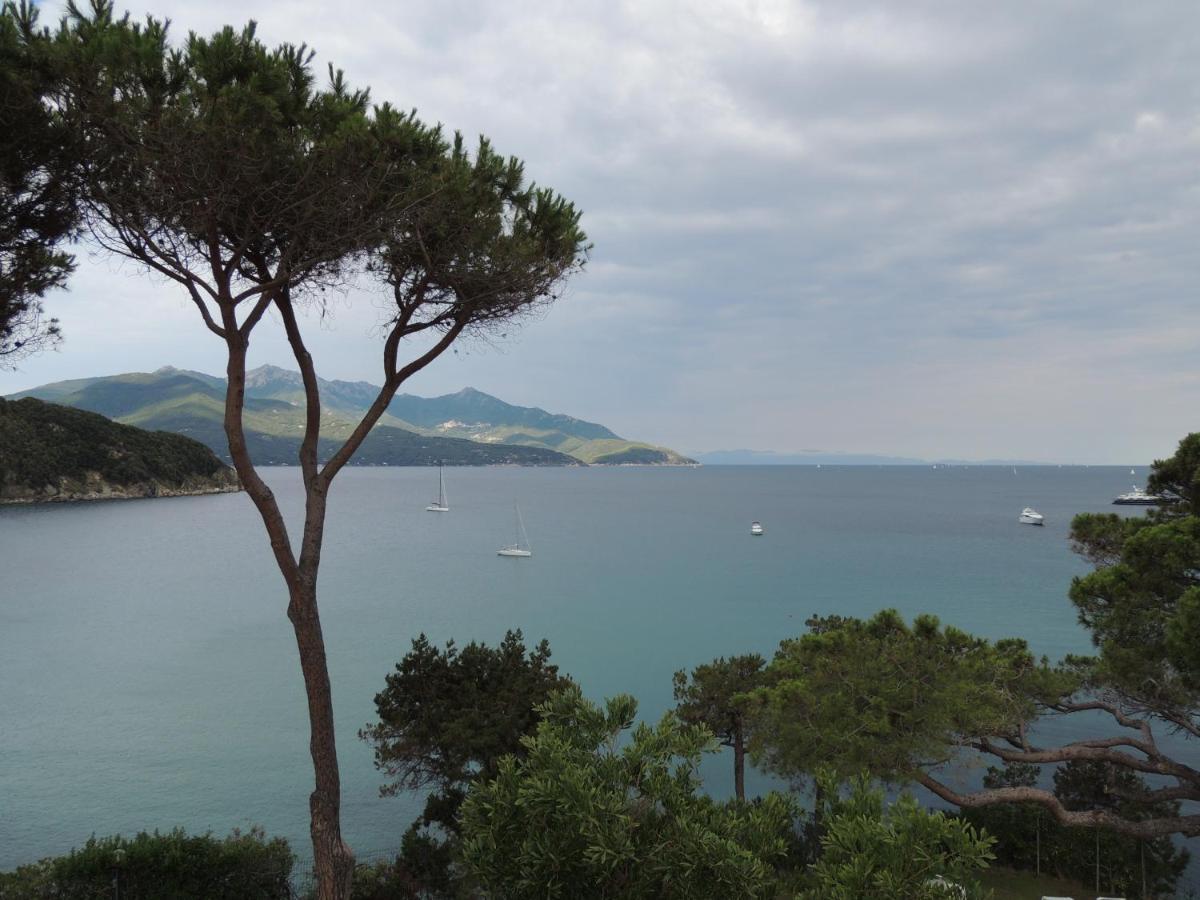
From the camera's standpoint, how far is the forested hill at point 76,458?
3971 inches

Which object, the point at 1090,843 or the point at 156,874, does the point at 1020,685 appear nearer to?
the point at 1090,843

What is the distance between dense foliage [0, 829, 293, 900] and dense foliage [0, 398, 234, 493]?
107m

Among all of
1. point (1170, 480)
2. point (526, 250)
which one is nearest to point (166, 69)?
point (526, 250)

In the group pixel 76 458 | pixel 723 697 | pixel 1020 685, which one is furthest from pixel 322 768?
pixel 76 458

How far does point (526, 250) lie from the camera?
977 cm

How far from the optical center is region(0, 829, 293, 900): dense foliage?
870 cm

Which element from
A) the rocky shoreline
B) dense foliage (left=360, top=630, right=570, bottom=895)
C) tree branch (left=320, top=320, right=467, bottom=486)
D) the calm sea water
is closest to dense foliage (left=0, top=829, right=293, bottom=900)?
dense foliage (left=360, top=630, right=570, bottom=895)

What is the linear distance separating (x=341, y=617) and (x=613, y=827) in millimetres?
39577

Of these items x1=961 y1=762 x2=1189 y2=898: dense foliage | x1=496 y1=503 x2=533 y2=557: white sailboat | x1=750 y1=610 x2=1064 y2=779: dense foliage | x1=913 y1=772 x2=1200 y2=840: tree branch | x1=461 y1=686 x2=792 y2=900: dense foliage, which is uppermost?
x1=461 y1=686 x2=792 y2=900: dense foliage

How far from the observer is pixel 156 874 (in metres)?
9.00

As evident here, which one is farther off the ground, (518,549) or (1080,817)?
(1080,817)

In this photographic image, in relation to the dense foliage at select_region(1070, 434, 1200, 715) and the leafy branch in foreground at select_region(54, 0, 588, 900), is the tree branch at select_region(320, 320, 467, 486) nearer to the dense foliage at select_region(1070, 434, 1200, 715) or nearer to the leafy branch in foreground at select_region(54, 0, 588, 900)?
the leafy branch in foreground at select_region(54, 0, 588, 900)

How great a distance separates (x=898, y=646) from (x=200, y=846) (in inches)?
435

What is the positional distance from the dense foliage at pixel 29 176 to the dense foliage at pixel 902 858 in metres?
10.2
